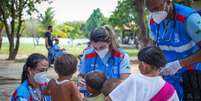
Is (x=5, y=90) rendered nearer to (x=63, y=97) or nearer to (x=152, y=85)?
(x=63, y=97)

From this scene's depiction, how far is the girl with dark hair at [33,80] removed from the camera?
4.70 m

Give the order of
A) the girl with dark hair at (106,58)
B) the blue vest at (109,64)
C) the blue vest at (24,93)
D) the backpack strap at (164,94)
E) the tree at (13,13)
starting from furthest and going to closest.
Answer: the tree at (13,13), the blue vest at (109,64), the girl with dark hair at (106,58), the blue vest at (24,93), the backpack strap at (164,94)

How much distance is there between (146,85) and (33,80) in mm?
1568

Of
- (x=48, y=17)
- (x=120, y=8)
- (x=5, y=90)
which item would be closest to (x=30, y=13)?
(x=5, y=90)

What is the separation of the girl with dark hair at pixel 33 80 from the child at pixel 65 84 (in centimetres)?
21

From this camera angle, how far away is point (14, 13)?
A: 28.5 metres

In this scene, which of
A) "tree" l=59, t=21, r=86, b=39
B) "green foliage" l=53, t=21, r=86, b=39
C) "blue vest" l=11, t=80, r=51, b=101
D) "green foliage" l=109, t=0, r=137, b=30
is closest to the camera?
"blue vest" l=11, t=80, r=51, b=101

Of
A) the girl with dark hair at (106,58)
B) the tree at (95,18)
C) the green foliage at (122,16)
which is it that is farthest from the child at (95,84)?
the tree at (95,18)

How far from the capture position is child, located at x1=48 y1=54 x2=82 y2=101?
4.56 meters

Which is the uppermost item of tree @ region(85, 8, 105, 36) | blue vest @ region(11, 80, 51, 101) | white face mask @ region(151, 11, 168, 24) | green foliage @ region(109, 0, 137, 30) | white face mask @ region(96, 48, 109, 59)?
white face mask @ region(151, 11, 168, 24)

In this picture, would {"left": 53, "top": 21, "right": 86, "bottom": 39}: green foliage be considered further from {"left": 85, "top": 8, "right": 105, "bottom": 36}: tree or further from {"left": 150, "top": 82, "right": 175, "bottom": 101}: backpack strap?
{"left": 150, "top": 82, "right": 175, "bottom": 101}: backpack strap

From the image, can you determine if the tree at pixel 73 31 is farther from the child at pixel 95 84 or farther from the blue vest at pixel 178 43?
the blue vest at pixel 178 43

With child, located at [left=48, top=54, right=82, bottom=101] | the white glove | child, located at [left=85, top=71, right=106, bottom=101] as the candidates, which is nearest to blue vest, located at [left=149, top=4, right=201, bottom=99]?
the white glove

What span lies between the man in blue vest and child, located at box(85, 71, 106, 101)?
2.07 ft
